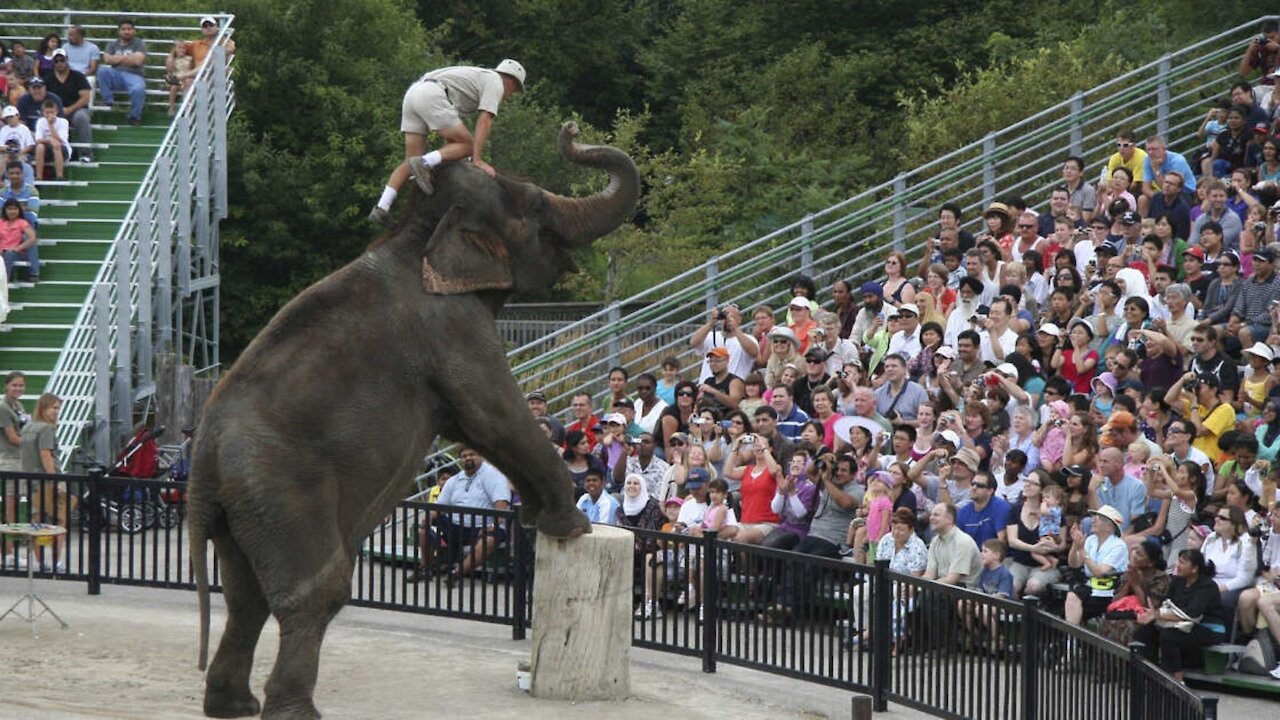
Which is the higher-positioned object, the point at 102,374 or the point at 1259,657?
the point at 102,374

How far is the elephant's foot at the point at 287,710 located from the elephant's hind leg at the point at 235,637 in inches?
18.3

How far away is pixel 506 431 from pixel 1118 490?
5.89 m

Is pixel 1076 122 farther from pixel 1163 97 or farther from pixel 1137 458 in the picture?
pixel 1137 458

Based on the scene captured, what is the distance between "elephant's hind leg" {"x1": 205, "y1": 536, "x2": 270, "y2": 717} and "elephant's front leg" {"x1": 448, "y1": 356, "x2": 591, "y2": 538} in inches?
57.4

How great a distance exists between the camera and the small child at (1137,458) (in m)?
15.9

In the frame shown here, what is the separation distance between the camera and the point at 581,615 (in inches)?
528

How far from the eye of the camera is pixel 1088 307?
1886 cm

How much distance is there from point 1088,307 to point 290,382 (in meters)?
9.79

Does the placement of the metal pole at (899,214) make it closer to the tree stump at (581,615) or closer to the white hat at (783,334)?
the white hat at (783,334)

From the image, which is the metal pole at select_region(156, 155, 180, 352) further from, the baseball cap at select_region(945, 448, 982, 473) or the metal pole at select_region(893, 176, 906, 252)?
the baseball cap at select_region(945, 448, 982, 473)

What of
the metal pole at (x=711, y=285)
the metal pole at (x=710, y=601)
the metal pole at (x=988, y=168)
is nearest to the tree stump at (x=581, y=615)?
the metal pole at (x=710, y=601)

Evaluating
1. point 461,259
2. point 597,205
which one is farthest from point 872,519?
point 461,259

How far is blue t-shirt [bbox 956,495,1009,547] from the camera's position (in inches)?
→ 625

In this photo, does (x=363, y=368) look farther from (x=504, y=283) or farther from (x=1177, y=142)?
(x=1177, y=142)
